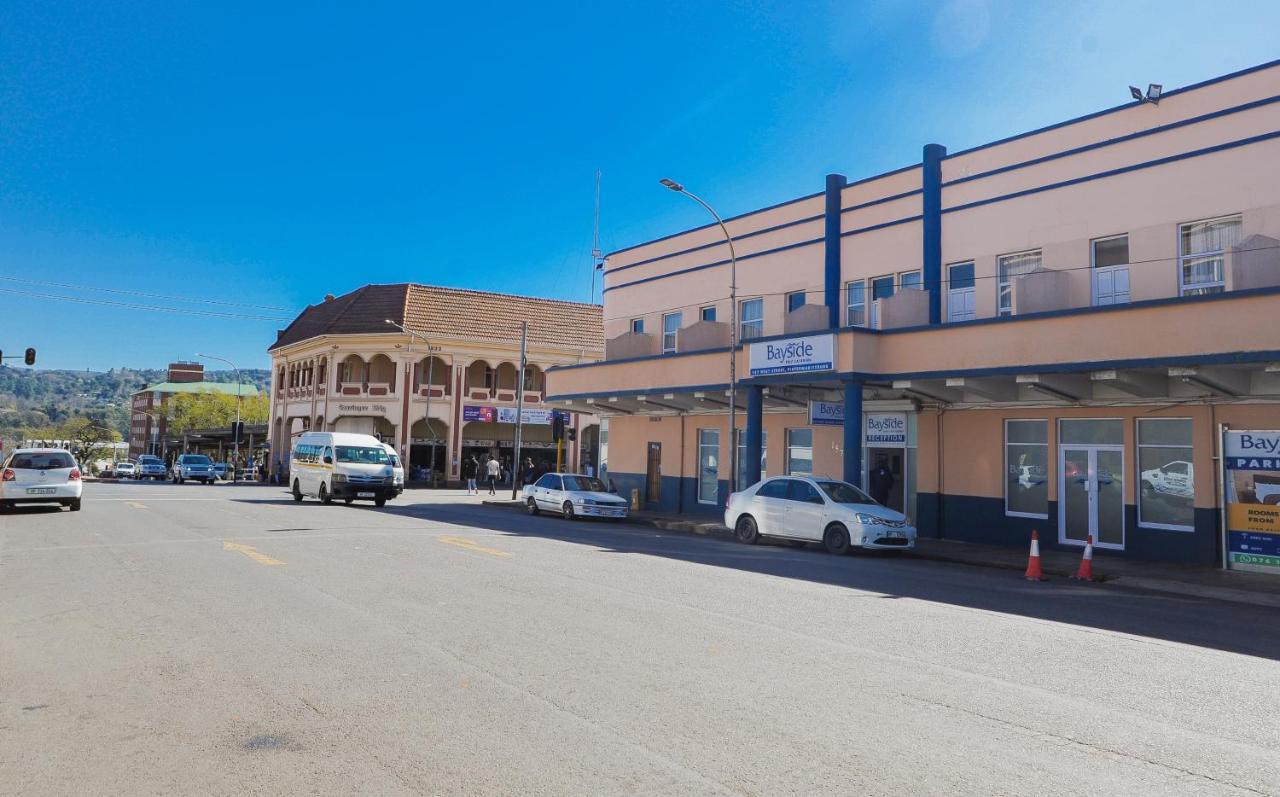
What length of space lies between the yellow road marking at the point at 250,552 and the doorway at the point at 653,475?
16674 mm

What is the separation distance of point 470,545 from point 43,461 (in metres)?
13.8

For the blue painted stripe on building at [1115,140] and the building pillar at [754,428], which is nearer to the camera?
the blue painted stripe on building at [1115,140]

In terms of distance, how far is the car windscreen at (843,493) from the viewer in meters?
18.0

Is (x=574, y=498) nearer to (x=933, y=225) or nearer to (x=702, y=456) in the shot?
(x=702, y=456)

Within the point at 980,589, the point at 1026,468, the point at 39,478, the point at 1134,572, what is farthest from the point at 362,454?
the point at 1134,572

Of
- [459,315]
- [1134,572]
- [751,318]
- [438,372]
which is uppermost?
[459,315]

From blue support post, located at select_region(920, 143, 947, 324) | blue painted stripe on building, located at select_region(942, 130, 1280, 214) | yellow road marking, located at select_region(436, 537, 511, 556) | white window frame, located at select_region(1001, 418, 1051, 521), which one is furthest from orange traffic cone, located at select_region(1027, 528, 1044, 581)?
yellow road marking, located at select_region(436, 537, 511, 556)

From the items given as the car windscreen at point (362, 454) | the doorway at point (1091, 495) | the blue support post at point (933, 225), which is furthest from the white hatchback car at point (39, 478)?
the doorway at point (1091, 495)

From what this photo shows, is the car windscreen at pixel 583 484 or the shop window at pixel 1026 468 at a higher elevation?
the shop window at pixel 1026 468

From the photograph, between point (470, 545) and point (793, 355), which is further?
point (793, 355)

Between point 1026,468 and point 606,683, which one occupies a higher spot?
point 1026,468

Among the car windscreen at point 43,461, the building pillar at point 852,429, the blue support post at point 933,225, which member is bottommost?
the car windscreen at point 43,461

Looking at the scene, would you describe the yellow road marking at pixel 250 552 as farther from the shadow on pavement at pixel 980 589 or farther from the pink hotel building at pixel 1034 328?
the pink hotel building at pixel 1034 328

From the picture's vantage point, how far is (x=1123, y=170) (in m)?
18.7
